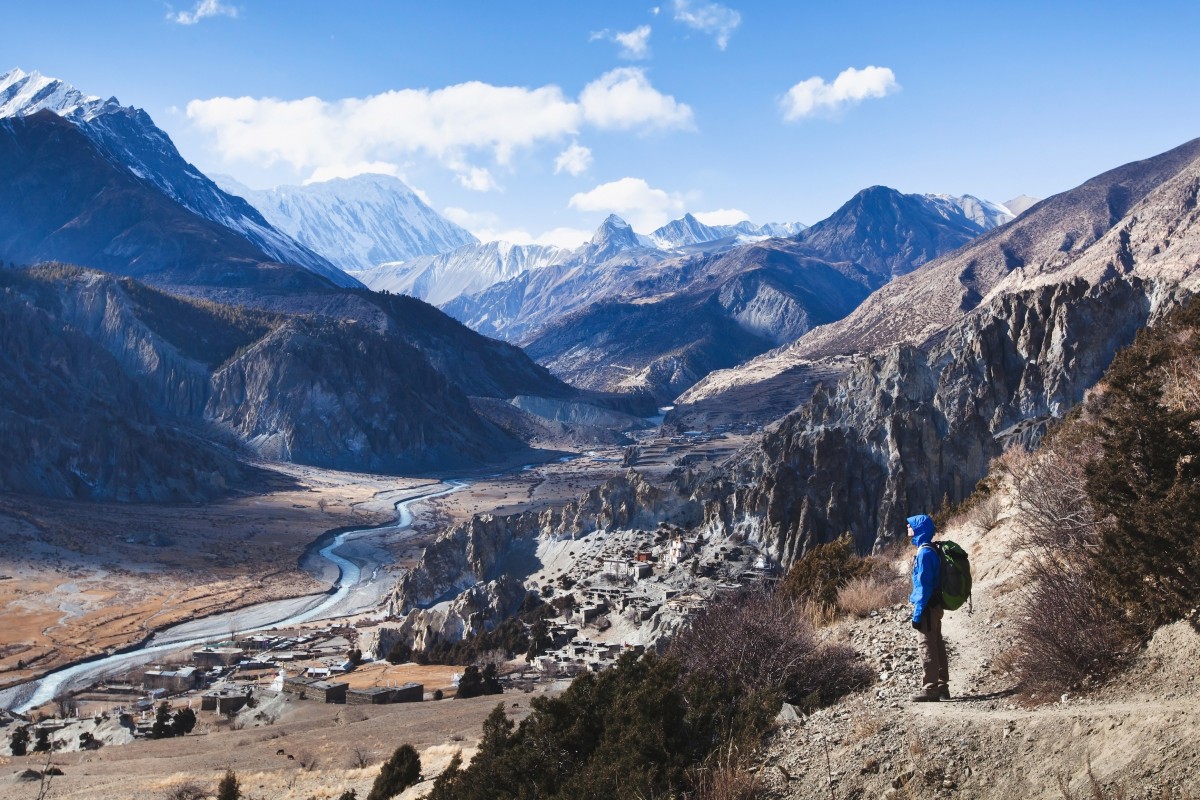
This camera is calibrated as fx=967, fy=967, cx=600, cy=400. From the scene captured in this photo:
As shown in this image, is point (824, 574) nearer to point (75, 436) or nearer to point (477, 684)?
point (477, 684)

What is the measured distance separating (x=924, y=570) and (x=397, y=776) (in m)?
12.5

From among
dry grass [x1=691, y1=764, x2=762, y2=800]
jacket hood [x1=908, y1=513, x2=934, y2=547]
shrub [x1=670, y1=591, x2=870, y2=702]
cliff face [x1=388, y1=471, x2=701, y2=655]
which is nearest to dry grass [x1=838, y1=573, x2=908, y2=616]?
shrub [x1=670, y1=591, x2=870, y2=702]

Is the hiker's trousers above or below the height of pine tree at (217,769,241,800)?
above

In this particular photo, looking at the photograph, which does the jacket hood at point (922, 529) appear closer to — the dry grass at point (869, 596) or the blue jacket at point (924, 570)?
the blue jacket at point (924, 570)

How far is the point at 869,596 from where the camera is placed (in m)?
15.8

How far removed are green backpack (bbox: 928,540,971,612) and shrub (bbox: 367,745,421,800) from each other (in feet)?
40.4

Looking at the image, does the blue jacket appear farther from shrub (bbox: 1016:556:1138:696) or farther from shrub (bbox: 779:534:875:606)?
shrub (bbox: 779:534:875:606)

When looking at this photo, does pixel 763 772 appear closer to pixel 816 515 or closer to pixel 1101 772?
pixel 1101 772

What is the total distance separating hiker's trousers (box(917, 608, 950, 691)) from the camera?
9820 millimetres

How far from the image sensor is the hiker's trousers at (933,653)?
32.2ft

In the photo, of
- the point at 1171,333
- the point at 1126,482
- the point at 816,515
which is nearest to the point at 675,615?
the point at 816,515

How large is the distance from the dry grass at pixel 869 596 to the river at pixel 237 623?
4543 cm

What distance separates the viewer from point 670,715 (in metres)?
11.4

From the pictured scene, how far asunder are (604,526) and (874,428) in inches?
605
